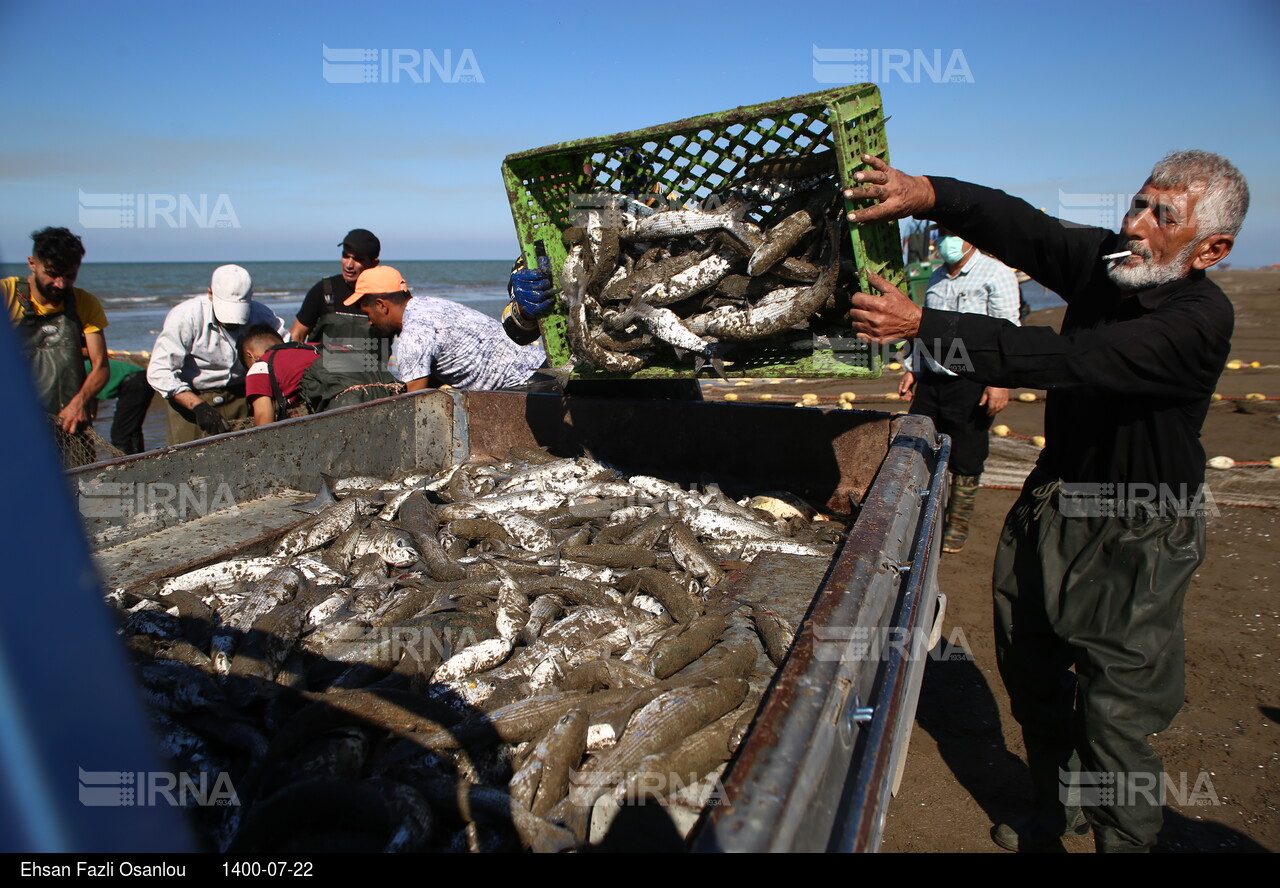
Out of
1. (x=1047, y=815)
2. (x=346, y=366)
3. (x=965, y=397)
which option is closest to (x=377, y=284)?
(x=346, y=366)

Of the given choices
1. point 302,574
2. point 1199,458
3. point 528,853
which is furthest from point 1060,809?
point 302,574

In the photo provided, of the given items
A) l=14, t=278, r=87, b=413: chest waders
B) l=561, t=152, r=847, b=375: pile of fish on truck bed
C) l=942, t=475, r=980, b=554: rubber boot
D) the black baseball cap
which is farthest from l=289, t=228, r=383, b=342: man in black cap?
l=942, t=475, r=980, b=554: rubber boot

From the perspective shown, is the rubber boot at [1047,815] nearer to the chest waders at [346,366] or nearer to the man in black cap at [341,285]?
the chest waders at [346,366]

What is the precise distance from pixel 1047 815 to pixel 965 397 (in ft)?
10.6

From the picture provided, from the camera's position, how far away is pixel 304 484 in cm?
466

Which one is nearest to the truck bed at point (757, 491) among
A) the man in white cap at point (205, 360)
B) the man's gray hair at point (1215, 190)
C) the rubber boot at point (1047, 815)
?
the rubber boot at point (1047, 815)

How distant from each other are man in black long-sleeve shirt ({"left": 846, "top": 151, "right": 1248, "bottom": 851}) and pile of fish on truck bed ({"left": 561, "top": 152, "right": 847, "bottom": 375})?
0.57 meters

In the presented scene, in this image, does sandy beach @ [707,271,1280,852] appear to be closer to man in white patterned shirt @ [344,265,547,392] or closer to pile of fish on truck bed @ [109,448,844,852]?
pile of fish on truck bed @ [109,448,844,852]

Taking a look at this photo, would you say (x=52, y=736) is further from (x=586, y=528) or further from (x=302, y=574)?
(x=586, y=528)

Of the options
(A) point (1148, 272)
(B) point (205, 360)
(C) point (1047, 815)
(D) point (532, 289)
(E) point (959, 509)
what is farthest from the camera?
(B) point (205, 360)

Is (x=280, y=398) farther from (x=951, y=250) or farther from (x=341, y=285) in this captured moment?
(x=951, y=250)

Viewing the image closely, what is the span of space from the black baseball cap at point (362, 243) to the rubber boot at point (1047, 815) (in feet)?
20.7

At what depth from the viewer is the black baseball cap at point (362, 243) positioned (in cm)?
692

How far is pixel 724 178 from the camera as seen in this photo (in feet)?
13.5
